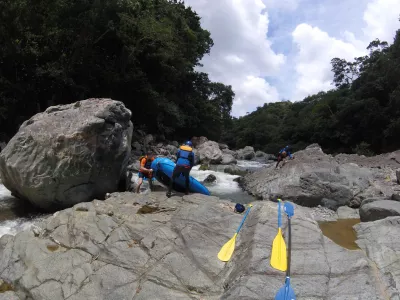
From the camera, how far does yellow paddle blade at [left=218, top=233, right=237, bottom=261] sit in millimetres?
4887

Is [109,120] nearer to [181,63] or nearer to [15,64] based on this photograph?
→ [15,64]

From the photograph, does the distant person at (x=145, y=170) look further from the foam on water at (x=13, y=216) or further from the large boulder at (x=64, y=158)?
the foam on water at (x=13, y=216)

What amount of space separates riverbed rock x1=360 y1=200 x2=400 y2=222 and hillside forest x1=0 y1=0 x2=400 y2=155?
15.7 meters

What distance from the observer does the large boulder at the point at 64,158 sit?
27.7 ft

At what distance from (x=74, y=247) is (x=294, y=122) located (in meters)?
47.9

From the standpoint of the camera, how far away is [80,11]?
675 inches

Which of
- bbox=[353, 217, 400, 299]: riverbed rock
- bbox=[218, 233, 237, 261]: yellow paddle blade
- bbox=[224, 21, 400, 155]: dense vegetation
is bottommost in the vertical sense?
bbox=[218, 233, 237, 261]: yellow paddle blade

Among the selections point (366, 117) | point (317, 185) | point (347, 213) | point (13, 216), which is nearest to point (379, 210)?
point (347, 213)

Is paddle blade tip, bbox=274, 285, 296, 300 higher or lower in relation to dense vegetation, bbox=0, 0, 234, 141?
lower

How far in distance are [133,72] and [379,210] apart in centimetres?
1704

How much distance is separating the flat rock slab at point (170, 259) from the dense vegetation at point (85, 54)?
13520mm

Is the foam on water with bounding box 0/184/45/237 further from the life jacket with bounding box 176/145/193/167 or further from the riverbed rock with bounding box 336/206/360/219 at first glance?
the riverbed rock with bounding box 336/206/360/219

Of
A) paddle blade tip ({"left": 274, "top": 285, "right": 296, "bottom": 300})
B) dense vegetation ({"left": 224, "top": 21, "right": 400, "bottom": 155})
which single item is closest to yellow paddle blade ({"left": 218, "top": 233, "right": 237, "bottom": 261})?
paddle blade tip ({"left": 274, "top": 285, "right": 296, "bottom": 300})

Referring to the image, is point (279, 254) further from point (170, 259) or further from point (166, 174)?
point (166, 174)
